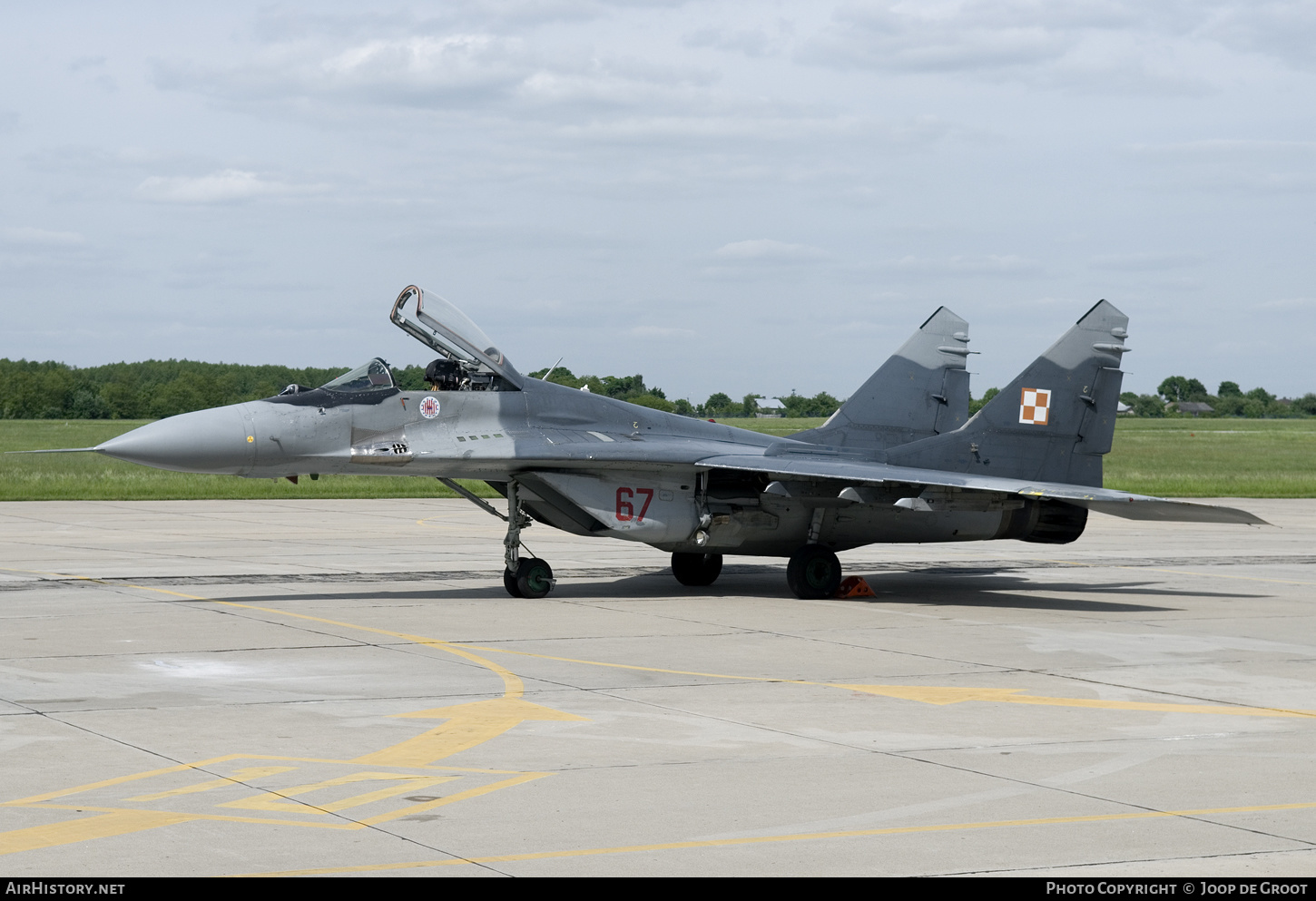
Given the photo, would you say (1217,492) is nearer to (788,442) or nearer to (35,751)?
(788,442)

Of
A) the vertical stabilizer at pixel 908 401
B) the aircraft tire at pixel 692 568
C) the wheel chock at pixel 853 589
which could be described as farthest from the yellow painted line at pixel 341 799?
the vertical stabilizer at pixel 908 401

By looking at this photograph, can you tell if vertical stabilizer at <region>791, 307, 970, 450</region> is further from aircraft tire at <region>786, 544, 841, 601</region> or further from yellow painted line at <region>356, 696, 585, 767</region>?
yellow painted line at <region>356, 696, 585, 767</region>

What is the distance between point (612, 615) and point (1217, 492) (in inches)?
1282

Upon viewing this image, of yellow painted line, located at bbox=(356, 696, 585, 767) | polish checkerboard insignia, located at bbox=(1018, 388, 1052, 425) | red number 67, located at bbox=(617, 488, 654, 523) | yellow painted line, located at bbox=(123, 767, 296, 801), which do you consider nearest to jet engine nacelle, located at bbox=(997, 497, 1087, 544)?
polish checkerboard insignia, located at bbox=(1018, 388, 1052, 425)

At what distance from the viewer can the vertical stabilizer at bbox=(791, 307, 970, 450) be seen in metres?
20.6

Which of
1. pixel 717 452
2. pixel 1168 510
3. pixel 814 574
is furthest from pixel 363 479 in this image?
pixel 1168 510

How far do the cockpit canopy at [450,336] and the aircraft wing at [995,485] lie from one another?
283 centimetres

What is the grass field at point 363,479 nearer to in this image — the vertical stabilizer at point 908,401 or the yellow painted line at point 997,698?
the vertical stabilizer at point 908,401

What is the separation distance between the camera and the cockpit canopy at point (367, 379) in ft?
55.8

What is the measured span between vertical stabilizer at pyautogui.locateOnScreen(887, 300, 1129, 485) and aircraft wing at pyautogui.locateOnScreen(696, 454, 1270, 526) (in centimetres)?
90

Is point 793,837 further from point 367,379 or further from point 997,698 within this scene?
point 367,379

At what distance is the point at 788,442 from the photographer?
20.0m

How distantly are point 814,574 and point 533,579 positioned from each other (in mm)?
3647

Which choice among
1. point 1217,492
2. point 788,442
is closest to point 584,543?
point 788,442
